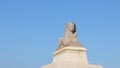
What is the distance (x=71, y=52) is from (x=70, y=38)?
98 centimetres

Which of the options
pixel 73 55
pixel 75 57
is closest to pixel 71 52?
pixel 73 55

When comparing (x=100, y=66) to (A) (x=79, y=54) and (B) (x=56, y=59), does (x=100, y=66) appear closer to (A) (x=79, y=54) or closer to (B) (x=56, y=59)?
(A) (x=79, y=54)

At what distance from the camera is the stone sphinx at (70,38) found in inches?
553

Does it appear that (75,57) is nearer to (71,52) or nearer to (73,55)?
(73,55)

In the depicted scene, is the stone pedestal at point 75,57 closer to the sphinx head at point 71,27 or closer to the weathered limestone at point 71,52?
the weathered limestone at point 71,52

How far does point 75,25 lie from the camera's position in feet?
48.6

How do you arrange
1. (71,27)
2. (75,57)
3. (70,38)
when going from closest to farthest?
1. (75,57)
2. (70,38)
3. (71,27)

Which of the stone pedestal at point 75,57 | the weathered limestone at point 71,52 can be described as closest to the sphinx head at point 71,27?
the weathered limestone at point 71,52

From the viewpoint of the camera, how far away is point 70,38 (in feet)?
46.9

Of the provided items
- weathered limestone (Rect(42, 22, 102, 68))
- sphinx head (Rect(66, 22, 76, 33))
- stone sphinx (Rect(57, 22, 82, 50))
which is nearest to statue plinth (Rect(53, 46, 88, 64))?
weathered limestone (Rect(42, 22, 102, 68))

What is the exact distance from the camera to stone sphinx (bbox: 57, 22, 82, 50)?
14.1m

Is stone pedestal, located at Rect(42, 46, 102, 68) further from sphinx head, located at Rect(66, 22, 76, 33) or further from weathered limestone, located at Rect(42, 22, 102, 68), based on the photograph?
sphinx head, located at Rect(66, 22, 76, 33)

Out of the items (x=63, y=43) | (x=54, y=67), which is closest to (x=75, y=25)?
(x=63, y=43)

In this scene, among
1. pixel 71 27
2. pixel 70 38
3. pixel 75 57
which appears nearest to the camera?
pixel 75 57
